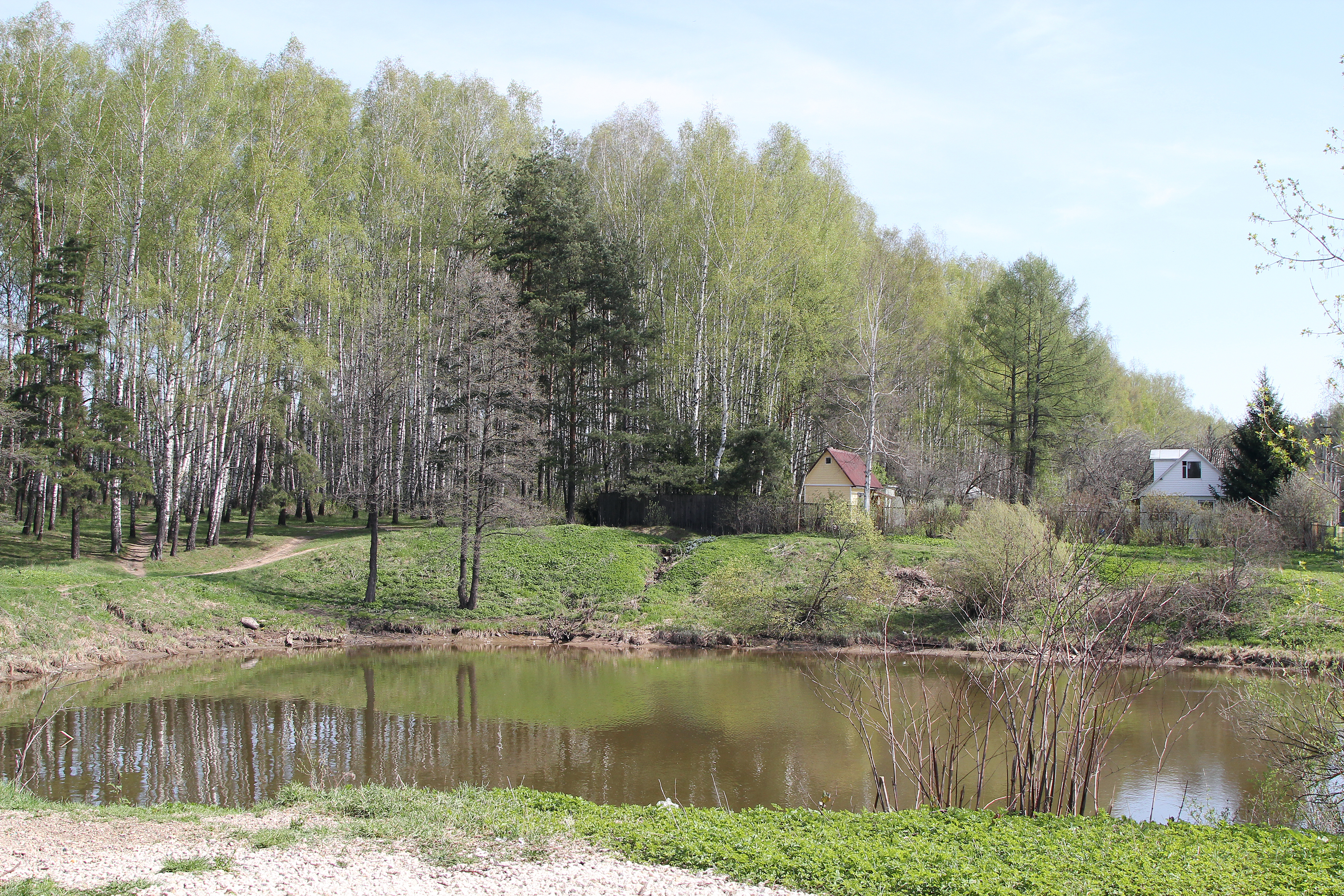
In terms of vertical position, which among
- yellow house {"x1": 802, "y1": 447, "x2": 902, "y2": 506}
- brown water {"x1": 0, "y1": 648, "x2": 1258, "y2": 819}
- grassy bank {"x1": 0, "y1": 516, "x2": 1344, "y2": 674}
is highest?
yellow house {"x1": 802, "y1": 447, "x2": 902, "y2": 506}

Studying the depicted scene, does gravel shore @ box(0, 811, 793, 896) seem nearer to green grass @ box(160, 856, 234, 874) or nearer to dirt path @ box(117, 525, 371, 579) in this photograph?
green grass @ box(160, 856, 234, 874)

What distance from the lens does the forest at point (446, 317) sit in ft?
79.0

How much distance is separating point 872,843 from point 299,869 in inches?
181

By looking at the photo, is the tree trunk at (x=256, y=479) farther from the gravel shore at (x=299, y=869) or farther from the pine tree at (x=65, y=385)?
the gravel shore at (x=299, y=869)

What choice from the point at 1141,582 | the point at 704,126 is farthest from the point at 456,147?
the point at 1141,582

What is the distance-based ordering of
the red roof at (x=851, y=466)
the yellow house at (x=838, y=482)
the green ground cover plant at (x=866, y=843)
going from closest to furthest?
the green ground cover plant at (x=866, y=843) → the yellow house at (x=838, y=482) → the red roof at (x=851, y=466)

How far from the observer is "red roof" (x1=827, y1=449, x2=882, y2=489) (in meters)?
33.0

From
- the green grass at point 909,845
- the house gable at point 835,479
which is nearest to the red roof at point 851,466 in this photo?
the house gable at point 835,479

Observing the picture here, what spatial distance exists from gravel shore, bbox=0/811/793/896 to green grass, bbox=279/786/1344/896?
35cm

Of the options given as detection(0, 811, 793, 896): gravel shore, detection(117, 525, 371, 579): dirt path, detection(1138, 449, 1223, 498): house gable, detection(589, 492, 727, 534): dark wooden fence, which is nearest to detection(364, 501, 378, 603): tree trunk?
detection(117, 525, 371, 579): dirt path

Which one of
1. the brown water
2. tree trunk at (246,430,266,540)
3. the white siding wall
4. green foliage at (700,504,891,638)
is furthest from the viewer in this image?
the white siding wall

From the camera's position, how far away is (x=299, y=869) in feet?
20.1

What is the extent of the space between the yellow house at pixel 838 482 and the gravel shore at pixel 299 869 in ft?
86.8

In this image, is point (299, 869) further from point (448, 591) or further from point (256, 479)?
point (256, 479)
